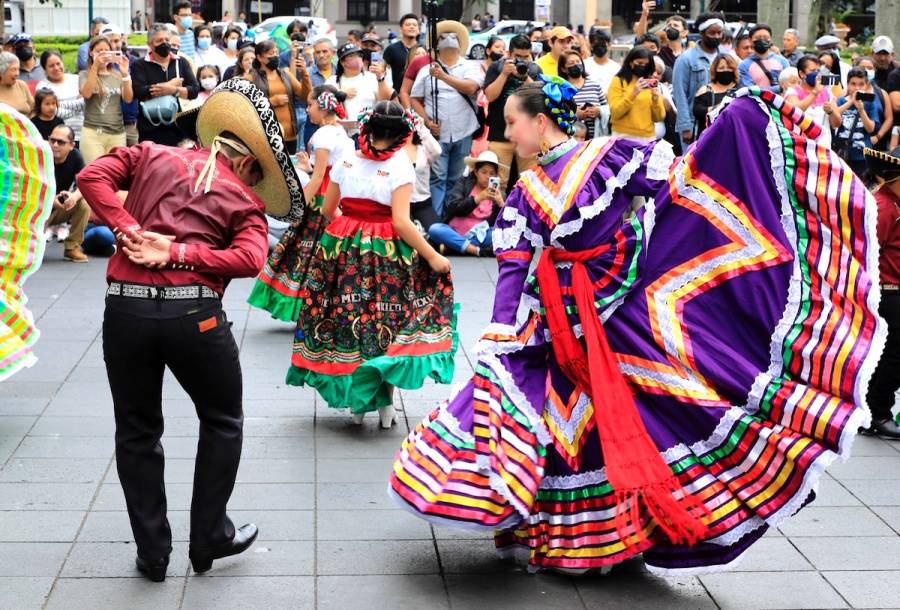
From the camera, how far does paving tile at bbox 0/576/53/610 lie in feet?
14.8

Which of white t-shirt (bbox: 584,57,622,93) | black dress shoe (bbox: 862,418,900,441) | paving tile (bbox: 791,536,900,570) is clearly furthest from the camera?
white t-shirt (bbox: 584,57,622,93)

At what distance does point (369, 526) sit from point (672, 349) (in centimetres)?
151

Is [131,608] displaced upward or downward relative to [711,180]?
downward

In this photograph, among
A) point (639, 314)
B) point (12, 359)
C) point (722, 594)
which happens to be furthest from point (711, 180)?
point (12, 359)

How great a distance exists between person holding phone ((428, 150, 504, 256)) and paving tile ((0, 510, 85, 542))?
6953 millimetres

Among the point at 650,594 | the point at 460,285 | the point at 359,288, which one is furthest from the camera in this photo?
the point at 460,285

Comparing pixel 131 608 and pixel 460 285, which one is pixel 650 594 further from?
pixel 460 285

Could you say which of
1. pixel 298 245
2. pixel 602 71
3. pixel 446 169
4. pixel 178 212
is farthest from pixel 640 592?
pixel 602 71

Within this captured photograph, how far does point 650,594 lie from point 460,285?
6195mm

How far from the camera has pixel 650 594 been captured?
4.75 m

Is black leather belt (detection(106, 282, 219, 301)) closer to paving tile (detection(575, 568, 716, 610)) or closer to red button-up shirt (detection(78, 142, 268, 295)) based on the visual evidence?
red button-up shirt (detection(78, 142, 268, 295))

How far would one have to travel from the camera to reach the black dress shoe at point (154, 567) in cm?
470

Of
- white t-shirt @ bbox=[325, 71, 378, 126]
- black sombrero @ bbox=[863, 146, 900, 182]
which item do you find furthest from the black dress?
black sombrero @ bbox=[863, 146, 900, 182]

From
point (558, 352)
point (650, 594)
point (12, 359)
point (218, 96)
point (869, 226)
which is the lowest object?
point (650, 594)
